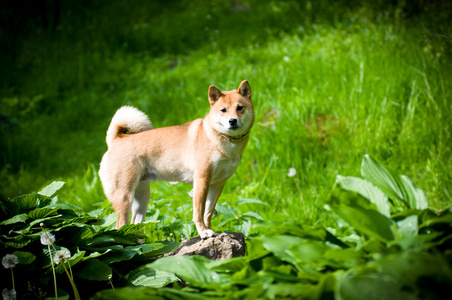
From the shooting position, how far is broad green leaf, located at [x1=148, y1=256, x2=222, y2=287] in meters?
1.74

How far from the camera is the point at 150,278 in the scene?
87.6 inches

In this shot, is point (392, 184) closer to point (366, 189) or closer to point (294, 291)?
point (366, 189)

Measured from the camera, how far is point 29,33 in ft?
29.9

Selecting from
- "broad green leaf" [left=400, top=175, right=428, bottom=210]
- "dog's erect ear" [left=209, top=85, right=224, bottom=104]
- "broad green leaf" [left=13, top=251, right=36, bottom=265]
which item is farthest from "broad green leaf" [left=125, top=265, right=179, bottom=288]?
"dog's erect ear" [left=209, top=85, right=224, bottom=104]

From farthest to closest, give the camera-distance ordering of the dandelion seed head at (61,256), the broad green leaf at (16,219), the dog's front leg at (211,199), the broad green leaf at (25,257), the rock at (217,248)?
the dog's front leg at (211,199)
the rock at (217,248)
the broad green leaf at (16,219)
the broad green leaf at (25,257)
the dandelion seed head at (61,256)

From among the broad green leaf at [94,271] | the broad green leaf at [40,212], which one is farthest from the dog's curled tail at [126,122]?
the broad green leaf at [94,271]

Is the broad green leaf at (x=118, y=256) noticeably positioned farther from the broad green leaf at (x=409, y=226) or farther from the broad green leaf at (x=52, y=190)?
the broad green leaf at (x=409, y=226)

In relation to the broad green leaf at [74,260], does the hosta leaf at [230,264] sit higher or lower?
higher

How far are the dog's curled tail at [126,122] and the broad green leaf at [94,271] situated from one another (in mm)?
1375

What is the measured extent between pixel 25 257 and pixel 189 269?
0.93 meters

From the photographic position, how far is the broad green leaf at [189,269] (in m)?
1.74

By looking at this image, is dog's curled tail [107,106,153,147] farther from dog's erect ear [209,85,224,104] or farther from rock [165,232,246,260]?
rock [165,232,246,260]

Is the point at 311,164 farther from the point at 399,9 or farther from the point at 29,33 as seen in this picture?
the point at 29,33

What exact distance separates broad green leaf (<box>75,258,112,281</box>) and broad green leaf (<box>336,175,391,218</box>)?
1296 mm
